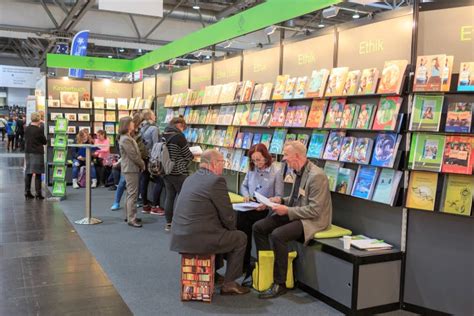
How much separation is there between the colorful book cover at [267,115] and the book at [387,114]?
1595 mm

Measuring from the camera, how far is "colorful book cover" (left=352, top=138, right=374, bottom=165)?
12.6 ft

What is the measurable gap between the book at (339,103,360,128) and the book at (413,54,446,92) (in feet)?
2.11

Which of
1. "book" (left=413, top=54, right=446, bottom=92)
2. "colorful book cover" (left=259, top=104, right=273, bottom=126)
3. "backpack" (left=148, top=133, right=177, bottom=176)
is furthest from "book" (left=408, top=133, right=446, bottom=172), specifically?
"backpack" (left=148, top=133, right=177, bottom=176)

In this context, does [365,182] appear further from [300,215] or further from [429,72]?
[429,72]

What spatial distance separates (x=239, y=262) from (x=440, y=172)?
69.3 inches

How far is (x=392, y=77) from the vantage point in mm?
3623

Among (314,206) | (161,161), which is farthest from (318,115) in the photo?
(161,161)

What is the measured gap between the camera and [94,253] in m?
4.90

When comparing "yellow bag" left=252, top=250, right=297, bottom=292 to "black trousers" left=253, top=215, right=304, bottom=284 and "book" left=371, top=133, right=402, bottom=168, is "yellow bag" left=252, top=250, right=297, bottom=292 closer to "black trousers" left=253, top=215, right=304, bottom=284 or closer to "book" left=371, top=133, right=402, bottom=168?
"black trousers" left=253, top=215, right=304, bottom=284

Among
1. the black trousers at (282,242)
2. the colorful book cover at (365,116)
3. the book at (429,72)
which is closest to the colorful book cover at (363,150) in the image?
the colorful book cover at (365,116)

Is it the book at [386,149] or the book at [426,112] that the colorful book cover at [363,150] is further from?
the book at [426,112]

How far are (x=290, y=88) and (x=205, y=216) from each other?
1958mm

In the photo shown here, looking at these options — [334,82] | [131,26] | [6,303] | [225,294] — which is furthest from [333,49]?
[131,26]

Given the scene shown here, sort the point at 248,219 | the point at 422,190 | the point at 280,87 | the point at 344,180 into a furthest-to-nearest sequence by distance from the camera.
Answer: the point at 280,87 < the point at 248,219 < the point at 344,180 < the point at 422,190
